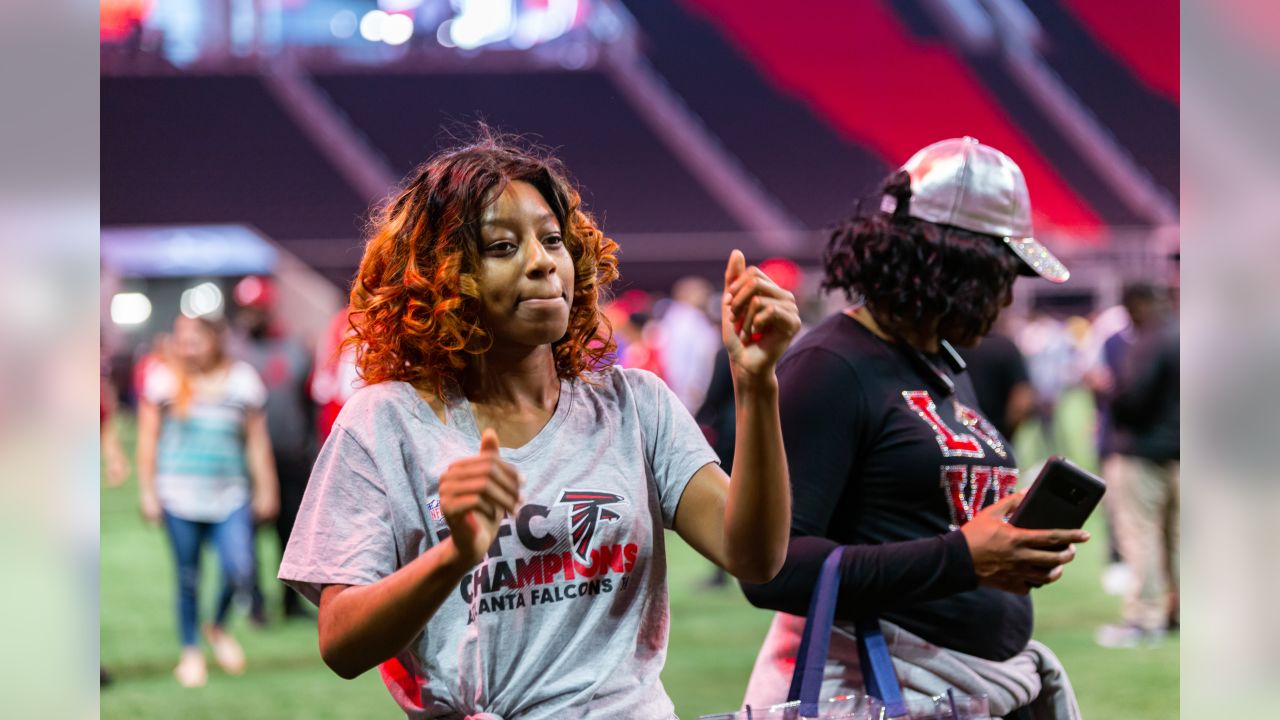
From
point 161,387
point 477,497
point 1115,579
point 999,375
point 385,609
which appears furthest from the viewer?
point 1115,579

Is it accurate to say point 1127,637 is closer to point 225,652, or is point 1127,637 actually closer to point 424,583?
point 225,652

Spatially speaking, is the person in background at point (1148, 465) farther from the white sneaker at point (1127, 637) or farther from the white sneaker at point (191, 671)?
the white sneaker at point (191, 671)

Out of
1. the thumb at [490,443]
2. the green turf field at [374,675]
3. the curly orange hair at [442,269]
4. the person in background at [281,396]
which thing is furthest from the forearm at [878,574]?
the person in background at [281,396]

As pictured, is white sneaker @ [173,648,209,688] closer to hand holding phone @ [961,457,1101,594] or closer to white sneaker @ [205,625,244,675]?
white sneaker @ [205,625,244,675]

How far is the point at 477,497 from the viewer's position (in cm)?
164

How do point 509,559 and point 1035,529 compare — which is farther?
point 1035,529

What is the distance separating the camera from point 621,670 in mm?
1986

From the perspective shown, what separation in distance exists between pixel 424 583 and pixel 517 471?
20 cm

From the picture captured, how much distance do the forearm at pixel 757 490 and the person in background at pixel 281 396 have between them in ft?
24.1

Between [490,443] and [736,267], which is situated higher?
[736,267]

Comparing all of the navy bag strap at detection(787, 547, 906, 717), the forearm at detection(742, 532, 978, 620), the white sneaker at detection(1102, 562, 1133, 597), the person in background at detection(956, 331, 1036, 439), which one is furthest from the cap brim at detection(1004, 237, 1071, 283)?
the white sneaker at detection(1102, 562, 1133, 597)

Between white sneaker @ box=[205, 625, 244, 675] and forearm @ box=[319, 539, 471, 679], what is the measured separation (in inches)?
236

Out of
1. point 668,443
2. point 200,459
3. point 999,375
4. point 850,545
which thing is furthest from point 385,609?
point 200,459

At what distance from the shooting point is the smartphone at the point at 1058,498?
2361 mm
